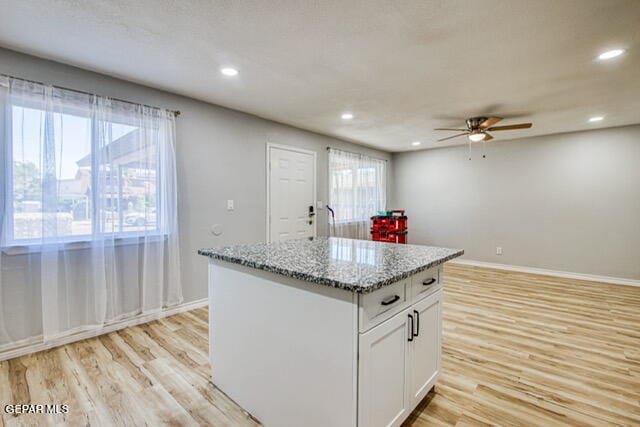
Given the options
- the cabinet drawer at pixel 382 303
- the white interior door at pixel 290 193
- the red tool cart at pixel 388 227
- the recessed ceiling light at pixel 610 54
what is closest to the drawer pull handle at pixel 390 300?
the cabinet drawer at pixel 382 303

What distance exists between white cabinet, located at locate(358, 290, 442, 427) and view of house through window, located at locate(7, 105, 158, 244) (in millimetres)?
2661

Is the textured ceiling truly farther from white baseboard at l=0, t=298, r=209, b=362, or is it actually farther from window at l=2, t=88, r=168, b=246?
white baseboard at l=0, t=298, r=209, b=362

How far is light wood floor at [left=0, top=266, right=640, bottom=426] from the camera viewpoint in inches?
68.3

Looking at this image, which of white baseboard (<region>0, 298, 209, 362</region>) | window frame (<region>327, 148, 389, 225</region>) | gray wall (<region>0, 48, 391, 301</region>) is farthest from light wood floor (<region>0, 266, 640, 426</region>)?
window frame (<region>327, 148, 389, 225</region>)

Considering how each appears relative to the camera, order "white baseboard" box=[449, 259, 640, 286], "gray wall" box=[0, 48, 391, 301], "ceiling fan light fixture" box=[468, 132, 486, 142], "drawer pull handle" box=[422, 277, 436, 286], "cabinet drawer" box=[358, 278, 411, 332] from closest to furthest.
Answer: "cabinet drawer" box=[358, 278, 411, 332] < "drawer pull handle" box=[422, 277, 436, 286] < "gray wall" box=[0, 48, 391, 301] < "ceiling fan light fixture" box=[468, 132, 486, 142] < "white baseboard" box=[449, 259, 640, 286]

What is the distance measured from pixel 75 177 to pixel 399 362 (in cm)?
293

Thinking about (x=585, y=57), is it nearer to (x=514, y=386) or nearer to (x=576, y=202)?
(x=514, y=386)

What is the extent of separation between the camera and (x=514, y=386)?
2002 millimetres

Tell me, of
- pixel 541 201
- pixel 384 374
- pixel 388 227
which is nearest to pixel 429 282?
pixel 384 374

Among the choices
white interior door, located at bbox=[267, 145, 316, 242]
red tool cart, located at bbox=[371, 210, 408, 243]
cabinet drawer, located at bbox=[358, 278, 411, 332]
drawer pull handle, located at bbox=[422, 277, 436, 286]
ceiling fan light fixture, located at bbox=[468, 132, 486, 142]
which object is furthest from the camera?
red tool cart, located at bbox=[371, 210, 408, 243]

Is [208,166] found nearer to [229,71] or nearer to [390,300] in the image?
[229,71]

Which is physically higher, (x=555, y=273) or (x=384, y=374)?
(x=384, y=374)

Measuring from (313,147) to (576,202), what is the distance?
14.2 ft

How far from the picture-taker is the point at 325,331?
1.33 meters
